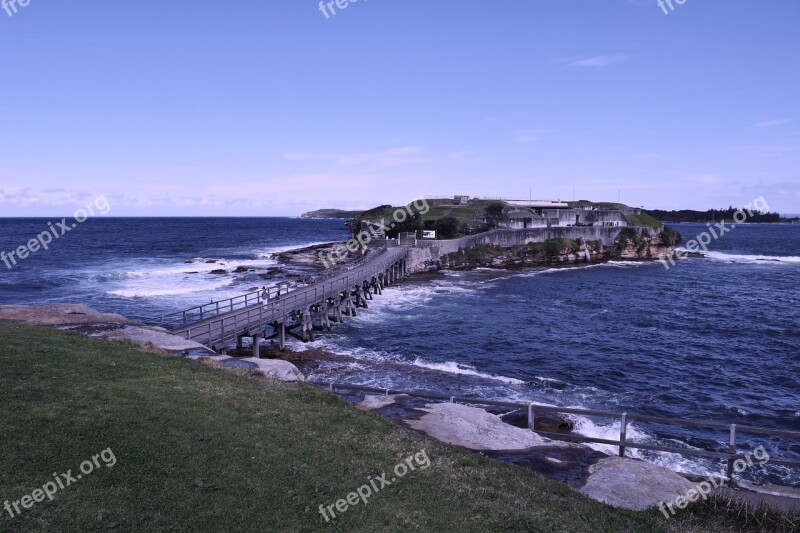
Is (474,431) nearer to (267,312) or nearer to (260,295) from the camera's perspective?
(267,312)

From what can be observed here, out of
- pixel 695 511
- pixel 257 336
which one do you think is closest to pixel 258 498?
pixel 695 511

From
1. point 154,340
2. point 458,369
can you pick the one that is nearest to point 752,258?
point 458,369

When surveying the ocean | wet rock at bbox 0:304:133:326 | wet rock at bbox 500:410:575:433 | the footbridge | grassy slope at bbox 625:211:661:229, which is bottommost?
the ocean

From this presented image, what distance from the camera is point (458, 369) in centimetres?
3136

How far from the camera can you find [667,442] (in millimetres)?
21953

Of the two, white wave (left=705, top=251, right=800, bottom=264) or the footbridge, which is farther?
white wave (left=705, top=251, right=800, bottom=264)

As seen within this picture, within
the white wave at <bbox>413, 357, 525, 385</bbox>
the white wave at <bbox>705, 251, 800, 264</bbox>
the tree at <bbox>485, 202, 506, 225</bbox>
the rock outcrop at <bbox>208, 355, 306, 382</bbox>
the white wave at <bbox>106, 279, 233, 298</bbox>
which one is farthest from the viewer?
the tree at <bbox>485, 202, 506, 225</bbox>

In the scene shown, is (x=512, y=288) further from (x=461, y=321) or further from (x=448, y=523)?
(x=448, y=523)

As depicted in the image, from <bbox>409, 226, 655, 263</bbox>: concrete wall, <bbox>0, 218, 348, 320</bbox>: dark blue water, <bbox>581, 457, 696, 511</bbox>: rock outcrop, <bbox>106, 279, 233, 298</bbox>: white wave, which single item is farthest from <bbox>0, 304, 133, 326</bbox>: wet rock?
<bbox>409, 226, 655, 263</bbox>: concrete wall

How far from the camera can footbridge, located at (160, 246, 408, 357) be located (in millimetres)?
28766

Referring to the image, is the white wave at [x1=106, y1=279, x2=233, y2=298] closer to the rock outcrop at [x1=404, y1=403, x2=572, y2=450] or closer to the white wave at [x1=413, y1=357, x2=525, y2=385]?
the white wave at [x1=413, y1=357, x2=525, y2=385]

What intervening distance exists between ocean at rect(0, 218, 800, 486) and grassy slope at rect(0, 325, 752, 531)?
1152cm

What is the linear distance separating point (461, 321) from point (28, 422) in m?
35.4

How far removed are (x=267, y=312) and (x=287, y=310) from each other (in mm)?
1992
